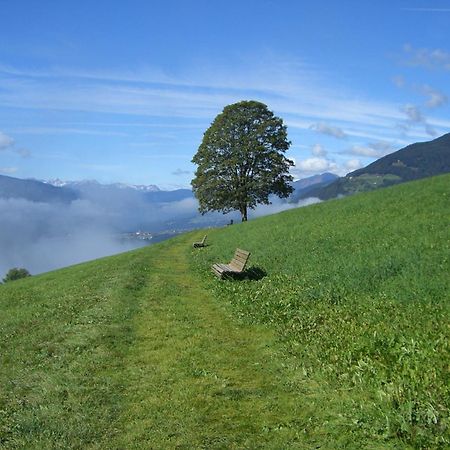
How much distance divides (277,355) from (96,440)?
4.88m

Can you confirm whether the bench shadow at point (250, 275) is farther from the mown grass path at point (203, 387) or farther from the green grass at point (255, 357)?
the mown grass path at point (203, 387)

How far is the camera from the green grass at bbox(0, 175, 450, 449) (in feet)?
24.1

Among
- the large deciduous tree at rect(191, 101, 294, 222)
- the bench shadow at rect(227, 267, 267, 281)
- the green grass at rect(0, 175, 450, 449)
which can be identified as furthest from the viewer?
the large deciduous tree at rect(191, 101, 294, 222)

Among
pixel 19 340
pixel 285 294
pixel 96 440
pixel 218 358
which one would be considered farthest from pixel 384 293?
pixel 19 340

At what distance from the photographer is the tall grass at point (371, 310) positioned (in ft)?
24.2

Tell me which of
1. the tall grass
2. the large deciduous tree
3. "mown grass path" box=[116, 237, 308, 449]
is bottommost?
"mown grass path" box=[116, 237, 308, 449]

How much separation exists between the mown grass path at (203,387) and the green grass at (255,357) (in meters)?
0.04

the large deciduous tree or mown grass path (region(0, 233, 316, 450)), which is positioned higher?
the large deciduous tree

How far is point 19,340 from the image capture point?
13164 mm

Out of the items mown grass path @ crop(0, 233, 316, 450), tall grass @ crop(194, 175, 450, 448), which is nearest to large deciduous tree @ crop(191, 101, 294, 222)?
tall grass @ crop(194, 175, 450, 448)

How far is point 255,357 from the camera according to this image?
10992 mm

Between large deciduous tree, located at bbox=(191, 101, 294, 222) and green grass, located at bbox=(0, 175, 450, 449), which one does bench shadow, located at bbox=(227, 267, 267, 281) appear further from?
large deciduous tree, located at bbox=(191, 101, 294, 222)

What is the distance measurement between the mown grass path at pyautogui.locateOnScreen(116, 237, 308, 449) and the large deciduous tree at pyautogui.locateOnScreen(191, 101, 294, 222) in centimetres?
4200

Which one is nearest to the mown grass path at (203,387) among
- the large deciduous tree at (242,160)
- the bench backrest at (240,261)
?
the bench backrest at (240,261)
